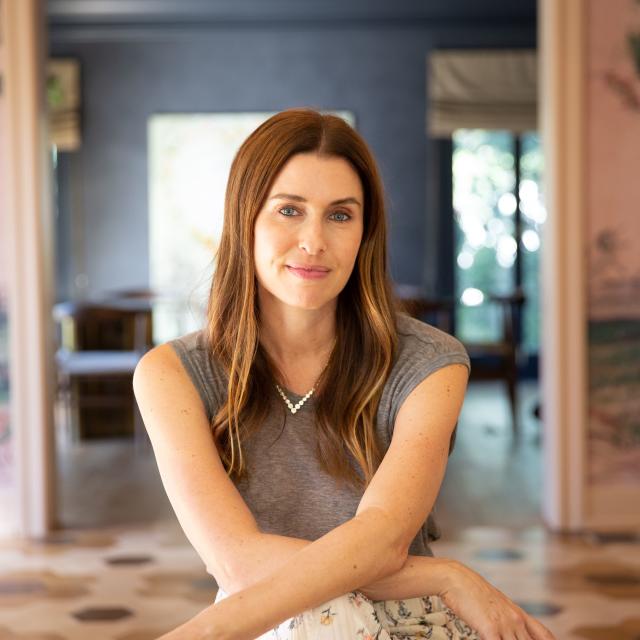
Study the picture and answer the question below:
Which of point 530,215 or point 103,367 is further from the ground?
point 530,215

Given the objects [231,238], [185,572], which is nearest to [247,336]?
[231,238]

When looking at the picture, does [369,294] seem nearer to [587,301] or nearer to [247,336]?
[247,336]

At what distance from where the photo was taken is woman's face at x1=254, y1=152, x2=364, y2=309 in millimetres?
1597

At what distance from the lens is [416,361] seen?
1.66 m

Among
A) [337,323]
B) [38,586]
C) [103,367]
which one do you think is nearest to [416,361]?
[337,323]

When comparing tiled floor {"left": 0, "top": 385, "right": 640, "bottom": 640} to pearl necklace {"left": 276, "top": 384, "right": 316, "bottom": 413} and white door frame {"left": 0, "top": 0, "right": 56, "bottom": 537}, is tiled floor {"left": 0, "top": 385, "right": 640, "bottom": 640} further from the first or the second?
pearl necklace {"left": 276, "top": 384, "right": 316, "bottom": 413}

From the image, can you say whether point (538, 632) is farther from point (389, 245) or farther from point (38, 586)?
point (38, 586)

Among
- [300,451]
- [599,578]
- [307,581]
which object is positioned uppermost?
[300,451]

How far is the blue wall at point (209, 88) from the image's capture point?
8773mm

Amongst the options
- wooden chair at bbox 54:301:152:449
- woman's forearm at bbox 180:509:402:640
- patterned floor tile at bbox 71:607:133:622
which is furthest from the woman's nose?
wooden chair at bbox 54:301:152:449

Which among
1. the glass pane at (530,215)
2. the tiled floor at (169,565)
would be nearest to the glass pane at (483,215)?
the glass pane at (530,215)

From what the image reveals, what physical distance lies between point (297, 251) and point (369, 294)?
17 centimetres

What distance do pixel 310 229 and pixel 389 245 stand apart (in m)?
0.45

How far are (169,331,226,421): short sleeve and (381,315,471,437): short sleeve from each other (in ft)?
0.89
